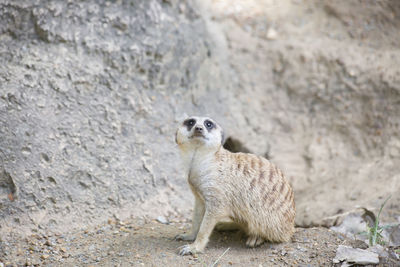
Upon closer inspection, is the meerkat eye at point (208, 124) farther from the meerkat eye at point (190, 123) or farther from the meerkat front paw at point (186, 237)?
the meerkat front paw at point (186, 237)

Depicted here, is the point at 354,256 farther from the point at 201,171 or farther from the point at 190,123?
the point at 190,123

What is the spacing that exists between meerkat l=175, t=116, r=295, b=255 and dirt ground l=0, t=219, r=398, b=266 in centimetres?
11

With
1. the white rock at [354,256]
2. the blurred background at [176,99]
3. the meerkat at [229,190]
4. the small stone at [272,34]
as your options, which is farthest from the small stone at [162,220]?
the small stone at [272,34]

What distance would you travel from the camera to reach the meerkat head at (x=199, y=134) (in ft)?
9.91

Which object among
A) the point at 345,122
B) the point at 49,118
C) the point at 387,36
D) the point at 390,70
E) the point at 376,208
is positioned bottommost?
the point at 376,208

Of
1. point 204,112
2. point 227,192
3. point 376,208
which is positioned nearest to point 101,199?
point 227,192

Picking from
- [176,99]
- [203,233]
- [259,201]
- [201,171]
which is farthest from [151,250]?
[176,99]

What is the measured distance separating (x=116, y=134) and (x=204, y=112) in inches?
43.8

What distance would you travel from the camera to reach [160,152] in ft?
13.5

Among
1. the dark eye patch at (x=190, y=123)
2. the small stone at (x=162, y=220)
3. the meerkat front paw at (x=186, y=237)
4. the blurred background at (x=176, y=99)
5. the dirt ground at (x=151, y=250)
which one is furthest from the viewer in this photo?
the small stone at (x=162, y=220)

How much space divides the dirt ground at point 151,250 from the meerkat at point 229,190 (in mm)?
110

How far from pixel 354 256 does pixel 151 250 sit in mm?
1392

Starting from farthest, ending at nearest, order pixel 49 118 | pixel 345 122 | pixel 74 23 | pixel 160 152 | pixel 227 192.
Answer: pixel 345 122 → pixel 160 152 → pixel 74 23 → pixel 49 118 → pixel 227 192

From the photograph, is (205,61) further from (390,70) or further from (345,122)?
(390,70)
